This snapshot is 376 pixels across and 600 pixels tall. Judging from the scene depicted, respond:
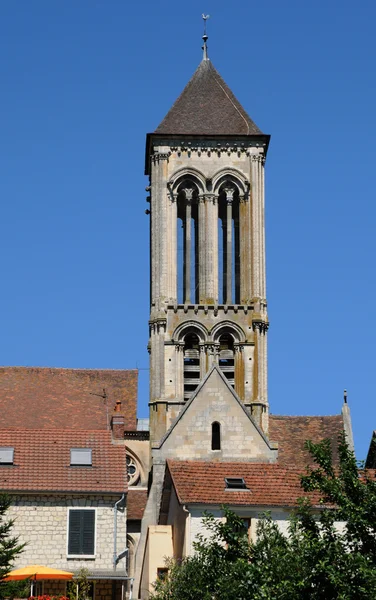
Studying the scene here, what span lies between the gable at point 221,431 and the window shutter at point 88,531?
7.19 metres

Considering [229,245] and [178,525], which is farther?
[229,245]

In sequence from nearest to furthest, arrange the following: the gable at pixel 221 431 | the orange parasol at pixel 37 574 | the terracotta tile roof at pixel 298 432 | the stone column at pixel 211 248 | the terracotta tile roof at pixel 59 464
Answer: the orange parasol at pixel 37 574 → the terracotta tile roof at pixel 59 464 → the gable at pixel 221 431 → the terracotta tile roof at pixel 298 432 → the stone column at pixel 211 248

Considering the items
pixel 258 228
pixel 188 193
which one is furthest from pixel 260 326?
pixel 188 193

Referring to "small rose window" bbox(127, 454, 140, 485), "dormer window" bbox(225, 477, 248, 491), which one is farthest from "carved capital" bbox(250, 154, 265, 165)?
"dormer window" bbox(225, 477, 248, 491)

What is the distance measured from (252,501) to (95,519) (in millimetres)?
5240

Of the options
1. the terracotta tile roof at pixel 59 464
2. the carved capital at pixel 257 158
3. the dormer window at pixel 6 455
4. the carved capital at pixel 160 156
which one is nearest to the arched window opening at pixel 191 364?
the carved capital at pixel 160 156

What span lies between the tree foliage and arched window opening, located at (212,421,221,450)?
Result: 567 inches

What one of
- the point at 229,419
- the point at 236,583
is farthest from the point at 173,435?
the point at 236,583

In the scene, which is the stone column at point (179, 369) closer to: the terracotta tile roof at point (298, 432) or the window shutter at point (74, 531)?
the terracotta tile roof at point (298, 432)

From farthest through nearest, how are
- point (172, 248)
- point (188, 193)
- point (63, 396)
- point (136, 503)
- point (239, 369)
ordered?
1. point (188, 193)
2. point (172, 248)
3. point (63, 396)
4. point (239, 369)
5. point (136, 503)

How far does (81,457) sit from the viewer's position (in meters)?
42.8

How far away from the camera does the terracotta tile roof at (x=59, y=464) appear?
4109cm

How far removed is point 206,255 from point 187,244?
1047 millimetres

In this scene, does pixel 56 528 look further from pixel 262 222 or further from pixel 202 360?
pixel 262 222
